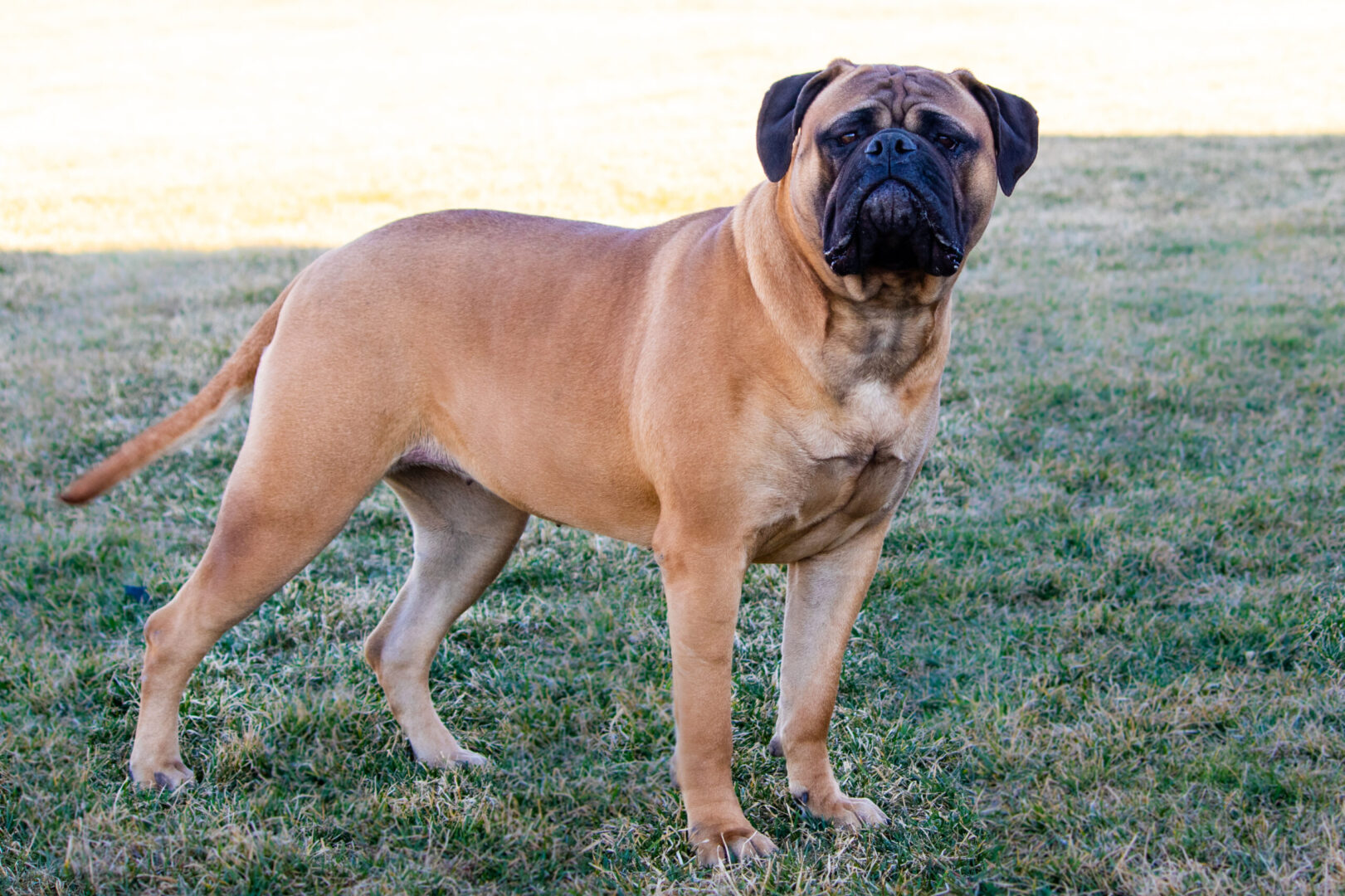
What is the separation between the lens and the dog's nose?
2.65 metres

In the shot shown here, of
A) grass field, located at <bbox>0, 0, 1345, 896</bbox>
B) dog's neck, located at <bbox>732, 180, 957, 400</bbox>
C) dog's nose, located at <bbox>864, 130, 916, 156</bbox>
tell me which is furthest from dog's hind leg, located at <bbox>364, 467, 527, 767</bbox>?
dog's nose, located at <bbox>864, 130, 916, 156</bbox>

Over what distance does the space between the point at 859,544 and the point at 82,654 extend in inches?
101

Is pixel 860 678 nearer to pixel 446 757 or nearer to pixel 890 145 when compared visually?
pixel 446 757

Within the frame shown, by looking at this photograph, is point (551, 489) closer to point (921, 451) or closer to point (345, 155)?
point (921, 451)

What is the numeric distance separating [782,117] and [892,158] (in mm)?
405

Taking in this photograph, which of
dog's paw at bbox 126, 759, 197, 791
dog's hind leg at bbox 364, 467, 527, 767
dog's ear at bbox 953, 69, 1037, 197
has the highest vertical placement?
dog's ear at bbox 953, 69, 1037, 197

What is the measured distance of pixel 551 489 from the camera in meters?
3.25

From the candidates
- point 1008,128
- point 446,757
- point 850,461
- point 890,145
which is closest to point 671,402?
point 850,461

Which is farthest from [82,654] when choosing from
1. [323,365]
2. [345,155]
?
[345,155]

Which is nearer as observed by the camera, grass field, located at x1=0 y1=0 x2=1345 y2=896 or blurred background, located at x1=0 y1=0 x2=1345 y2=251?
grass field, located at x1=0 y1=0 x2=1345 y2=896

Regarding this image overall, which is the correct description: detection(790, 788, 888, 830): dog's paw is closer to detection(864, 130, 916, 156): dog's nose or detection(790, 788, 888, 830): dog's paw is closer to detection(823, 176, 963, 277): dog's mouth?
detection(823, 176, 963, 277): dog's mouth

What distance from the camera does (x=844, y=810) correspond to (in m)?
3.25

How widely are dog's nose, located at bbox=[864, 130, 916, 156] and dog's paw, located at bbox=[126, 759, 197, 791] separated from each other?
2.49 metres

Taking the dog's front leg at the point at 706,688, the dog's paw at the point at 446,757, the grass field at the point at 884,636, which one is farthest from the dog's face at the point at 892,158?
the dog's paw at the point at 446,757
